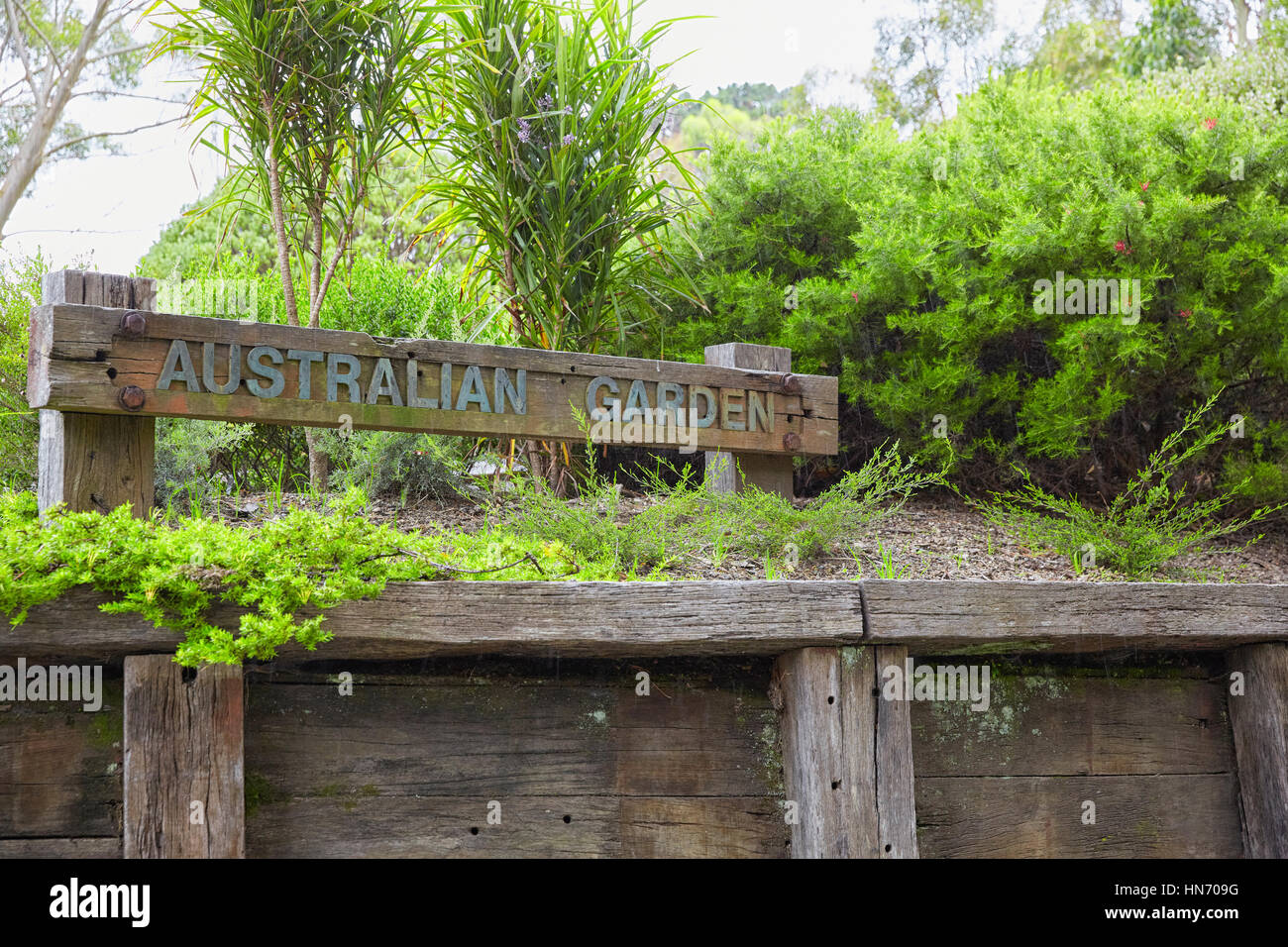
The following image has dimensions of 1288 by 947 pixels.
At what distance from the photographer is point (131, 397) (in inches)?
106

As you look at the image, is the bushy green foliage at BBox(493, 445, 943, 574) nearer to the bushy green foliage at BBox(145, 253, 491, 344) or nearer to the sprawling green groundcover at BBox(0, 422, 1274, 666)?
the sprawling green groundcover at BBox(0, 422, 1274, 666)

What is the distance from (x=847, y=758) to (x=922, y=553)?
124cm

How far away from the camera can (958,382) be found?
14.8ft

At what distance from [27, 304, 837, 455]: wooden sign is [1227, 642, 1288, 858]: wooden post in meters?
1.52

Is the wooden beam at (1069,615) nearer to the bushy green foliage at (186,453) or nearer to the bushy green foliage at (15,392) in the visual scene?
the bushy green foliage at (186,453)

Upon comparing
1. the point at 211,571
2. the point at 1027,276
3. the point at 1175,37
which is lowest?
the point at 211,571

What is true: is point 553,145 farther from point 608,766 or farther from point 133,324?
point 608,766

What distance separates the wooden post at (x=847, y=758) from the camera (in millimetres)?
2564

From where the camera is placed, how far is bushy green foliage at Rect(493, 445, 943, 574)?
3.12 m

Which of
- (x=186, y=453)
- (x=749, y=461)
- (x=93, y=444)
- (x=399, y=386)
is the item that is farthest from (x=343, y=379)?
(x=749, y=461)

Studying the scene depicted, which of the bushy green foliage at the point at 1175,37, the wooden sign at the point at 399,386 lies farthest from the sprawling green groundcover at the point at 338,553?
the bushy green foliage at the point at 1175,37

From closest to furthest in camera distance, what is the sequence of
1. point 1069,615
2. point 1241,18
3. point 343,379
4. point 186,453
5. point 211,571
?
point 211,571, point 1069,615, point 343,379, point 186,453, point 1241,18
